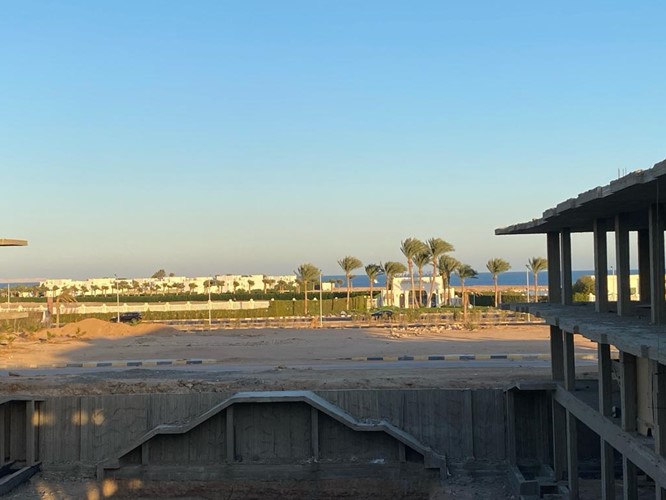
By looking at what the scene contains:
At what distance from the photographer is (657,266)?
41.3ft

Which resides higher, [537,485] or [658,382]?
[658,382]

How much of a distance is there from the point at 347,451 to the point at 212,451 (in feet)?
15.2

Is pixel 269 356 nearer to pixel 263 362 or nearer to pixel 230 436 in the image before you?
pixel 263 362

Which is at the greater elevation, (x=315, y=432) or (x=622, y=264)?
(x=622, y=264)

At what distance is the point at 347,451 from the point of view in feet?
72.6

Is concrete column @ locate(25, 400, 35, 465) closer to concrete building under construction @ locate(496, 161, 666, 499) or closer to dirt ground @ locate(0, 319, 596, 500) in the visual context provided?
dirt ground @ locate(0, 319, 596, 500)

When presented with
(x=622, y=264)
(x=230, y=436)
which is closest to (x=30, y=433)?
(x=230, y=436)

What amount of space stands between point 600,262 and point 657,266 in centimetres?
385

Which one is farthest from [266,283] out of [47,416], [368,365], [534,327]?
[47,416]

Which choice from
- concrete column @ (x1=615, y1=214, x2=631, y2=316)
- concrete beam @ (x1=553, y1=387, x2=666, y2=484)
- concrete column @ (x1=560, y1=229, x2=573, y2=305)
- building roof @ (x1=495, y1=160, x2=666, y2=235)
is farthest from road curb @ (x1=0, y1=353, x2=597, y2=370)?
concrete column @ (x1=615, y1=214, x2=631, y2=316)

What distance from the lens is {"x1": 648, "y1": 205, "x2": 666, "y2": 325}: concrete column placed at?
41.1 feet

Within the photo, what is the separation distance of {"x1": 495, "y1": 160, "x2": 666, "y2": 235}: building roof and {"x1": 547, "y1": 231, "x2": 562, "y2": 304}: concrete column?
0.67 meters

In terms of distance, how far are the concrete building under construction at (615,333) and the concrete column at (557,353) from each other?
31mm

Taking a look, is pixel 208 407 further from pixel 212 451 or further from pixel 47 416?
pixel 47 416
